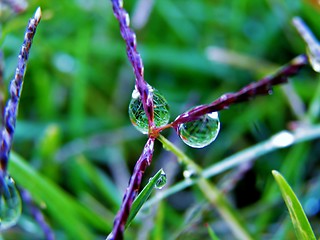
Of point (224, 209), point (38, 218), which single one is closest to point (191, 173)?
point (224, 209)

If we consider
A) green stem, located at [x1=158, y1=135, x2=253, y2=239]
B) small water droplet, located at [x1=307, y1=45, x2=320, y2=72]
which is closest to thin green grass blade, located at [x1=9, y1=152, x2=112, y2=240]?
green stem, located at [x1=158, y1=135, x2=253, y2=239]

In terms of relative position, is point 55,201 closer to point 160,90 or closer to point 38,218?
point 38,218

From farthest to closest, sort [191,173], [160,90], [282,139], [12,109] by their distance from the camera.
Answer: [160,90], [282,139], [191,173], [12,109]

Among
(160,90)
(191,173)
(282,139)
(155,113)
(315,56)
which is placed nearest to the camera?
(155,113)

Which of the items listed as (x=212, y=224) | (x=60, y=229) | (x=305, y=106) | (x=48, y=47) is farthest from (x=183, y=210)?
(x=48, y=47)

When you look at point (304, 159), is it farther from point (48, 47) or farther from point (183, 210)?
point (48, 47)

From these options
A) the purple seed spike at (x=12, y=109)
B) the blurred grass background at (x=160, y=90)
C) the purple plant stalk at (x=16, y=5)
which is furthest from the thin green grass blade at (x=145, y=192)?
the purple plant stalk at (x=16, y=5)
